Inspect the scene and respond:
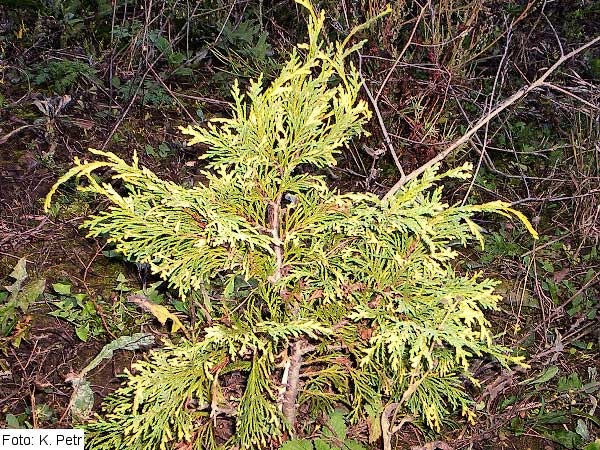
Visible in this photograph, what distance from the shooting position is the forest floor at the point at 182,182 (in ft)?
8.39

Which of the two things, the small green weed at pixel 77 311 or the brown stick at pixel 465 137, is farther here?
the small green weed at pixel 77 311

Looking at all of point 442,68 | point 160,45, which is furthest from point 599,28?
point 160,45

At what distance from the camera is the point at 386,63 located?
3.52m

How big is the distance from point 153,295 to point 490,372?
143 cm

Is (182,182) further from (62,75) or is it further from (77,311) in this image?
(62,75)

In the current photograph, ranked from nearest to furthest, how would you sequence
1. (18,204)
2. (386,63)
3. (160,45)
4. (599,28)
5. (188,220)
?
(188,220), (18,204), (386,63), (160,45), (599,28)

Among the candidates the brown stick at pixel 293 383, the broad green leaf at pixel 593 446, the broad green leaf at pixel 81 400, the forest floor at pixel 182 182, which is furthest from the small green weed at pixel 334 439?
the broad green leaf at pixel 593 446

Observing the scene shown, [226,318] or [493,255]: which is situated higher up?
[226,318]

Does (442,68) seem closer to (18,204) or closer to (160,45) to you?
(160,45)

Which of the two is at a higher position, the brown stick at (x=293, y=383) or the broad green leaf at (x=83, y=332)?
the brown stick at (x=293, y=383)

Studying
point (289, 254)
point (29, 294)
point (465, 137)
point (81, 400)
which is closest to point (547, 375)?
point (465, 137)

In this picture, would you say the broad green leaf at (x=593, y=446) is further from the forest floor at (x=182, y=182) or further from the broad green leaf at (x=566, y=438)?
the broad green leaf at (x=566, y=438)

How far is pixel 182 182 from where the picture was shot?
3.41m

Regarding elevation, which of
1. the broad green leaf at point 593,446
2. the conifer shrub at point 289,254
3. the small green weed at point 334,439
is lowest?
the broad green leaf at point 593,446
